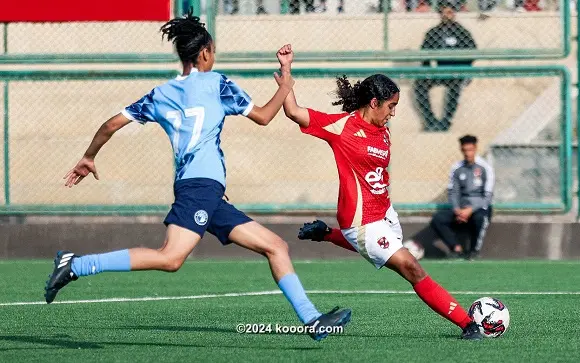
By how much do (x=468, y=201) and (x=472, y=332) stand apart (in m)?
7.40

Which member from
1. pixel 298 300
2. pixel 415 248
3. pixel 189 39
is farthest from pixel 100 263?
pixel 415 248

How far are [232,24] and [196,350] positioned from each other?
28.7 ft

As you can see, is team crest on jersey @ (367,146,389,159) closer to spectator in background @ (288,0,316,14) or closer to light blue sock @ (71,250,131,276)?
light blue sock @ (71,250,131,276)

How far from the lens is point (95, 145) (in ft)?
24.3

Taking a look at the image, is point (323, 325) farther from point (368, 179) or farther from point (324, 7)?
point (324, 7)

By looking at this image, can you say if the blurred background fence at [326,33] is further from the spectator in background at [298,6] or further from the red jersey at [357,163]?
the red jersey at [357,163]

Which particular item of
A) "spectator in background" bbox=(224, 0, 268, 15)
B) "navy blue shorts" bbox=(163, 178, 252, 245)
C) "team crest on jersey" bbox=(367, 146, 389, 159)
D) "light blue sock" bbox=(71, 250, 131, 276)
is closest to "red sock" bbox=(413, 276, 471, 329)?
"team crest on jersey" bbox=(367, 146, 389, 159)

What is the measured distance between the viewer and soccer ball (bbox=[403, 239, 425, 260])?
14.7 m

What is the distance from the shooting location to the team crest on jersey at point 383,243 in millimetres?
7730

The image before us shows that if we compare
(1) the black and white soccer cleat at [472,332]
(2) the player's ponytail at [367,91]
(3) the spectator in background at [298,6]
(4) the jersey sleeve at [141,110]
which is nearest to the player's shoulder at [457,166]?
(3) the spectator in background at [298,6]

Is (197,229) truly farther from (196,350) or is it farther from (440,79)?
(440,79)

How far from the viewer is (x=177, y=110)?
7.30 meters

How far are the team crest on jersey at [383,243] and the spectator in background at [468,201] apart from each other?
7.07 metres

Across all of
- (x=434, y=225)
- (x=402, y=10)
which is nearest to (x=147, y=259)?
(x=434, y=225)
